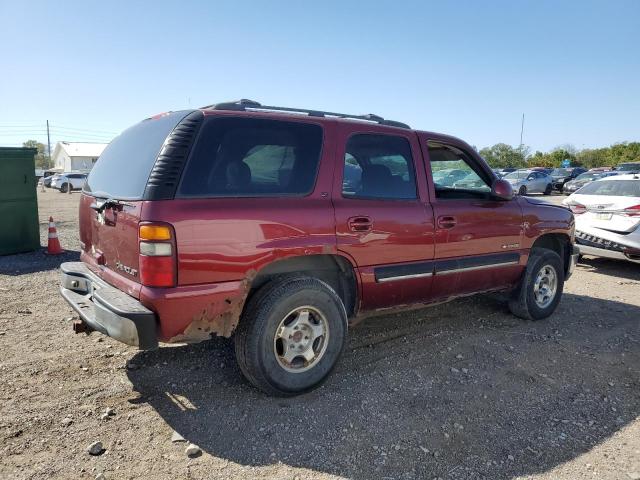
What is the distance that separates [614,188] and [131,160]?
832cm

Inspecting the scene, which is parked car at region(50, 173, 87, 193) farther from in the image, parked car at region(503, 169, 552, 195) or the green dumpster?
parked car at region(503, 169, 552, 195)

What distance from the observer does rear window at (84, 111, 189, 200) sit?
314 centimetres

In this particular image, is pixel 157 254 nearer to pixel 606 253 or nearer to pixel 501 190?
pixel 501 190

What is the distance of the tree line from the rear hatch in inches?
2143

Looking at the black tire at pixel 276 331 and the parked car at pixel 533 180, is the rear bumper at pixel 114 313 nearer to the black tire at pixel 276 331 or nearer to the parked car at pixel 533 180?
the black tire at pixel 276 331

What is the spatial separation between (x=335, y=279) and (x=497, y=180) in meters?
1.98

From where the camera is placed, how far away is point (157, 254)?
2.85m

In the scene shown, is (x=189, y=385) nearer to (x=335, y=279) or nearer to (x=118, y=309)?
(x=118, y=309)

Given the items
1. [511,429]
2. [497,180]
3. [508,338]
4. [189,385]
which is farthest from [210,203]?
[508,338]

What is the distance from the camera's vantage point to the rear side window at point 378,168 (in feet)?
12.2

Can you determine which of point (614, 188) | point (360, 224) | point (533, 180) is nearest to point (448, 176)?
point (360, 224)

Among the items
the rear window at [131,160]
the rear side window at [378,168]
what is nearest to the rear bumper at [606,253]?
the rear side window at [378,168]

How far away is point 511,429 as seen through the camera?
10.2 ft

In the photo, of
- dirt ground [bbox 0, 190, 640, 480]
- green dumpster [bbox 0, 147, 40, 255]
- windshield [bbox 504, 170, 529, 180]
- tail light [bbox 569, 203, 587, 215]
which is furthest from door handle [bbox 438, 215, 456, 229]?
windshield [bbox 504, 170, 529, 180]
